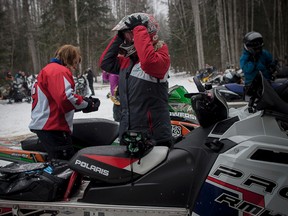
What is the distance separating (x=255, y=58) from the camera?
212 inches

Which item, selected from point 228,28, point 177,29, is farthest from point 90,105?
point 177,29

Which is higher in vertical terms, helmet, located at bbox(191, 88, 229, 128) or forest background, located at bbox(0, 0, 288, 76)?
forest background, located at bbox(0, 0, 288, 76)

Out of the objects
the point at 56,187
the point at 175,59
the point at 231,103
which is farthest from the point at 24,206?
the point at 175,59

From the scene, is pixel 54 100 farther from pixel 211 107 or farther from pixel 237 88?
pixel 237 88

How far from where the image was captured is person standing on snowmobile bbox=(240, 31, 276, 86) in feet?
17.3

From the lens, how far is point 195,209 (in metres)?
2.19

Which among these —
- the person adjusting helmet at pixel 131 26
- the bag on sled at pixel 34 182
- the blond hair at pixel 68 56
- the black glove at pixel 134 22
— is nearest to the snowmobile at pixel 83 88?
the blond hair at pixel 68 56

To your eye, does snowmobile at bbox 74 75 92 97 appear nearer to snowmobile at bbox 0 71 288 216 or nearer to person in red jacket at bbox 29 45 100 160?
person in red jacket at bbox 29 45 100 160

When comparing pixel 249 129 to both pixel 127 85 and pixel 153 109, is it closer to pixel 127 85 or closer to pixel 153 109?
pixel 153 109

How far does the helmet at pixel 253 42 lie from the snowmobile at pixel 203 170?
10.2ft

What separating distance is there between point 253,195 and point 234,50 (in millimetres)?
26029

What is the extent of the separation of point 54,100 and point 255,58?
3.54 m

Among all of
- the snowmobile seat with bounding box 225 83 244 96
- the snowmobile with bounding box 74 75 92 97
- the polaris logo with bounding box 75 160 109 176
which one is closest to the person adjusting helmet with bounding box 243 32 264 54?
the snowmobile seat with bounding box 225 83 244 96

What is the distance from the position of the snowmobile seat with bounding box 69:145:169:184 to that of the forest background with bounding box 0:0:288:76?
1973 cm
